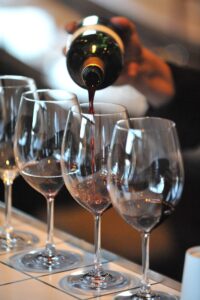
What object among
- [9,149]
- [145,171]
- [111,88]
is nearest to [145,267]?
[145,171]

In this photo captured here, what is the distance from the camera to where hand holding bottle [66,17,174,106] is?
1760mm

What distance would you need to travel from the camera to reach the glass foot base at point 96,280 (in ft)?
3.76

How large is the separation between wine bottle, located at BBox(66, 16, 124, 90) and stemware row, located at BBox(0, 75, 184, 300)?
0.08m

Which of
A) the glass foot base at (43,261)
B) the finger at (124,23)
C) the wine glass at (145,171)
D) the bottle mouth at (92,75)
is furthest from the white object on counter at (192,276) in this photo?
the finger at (124,23)

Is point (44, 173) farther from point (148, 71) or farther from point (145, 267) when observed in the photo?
point (148, 71)

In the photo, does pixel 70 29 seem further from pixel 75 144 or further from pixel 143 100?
pixel 75 144

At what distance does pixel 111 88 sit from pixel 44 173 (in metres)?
0.69

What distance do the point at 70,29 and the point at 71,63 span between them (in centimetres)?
21

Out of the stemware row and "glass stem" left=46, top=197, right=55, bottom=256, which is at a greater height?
the stemware row

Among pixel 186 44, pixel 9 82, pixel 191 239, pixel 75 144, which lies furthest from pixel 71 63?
pixel 191 239

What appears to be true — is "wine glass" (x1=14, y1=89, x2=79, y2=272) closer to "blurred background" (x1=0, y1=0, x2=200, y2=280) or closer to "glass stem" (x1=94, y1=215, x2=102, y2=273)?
"glass stem" (x1=94, y1=215, x2=102, y2=273)

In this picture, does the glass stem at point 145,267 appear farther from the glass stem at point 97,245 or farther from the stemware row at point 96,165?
the glass stem at point 97,245

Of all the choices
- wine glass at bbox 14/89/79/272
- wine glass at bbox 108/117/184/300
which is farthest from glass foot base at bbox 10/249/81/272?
wine glass at bbox 108/117/184/300

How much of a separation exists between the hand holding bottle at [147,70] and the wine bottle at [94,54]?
1.13 ft
